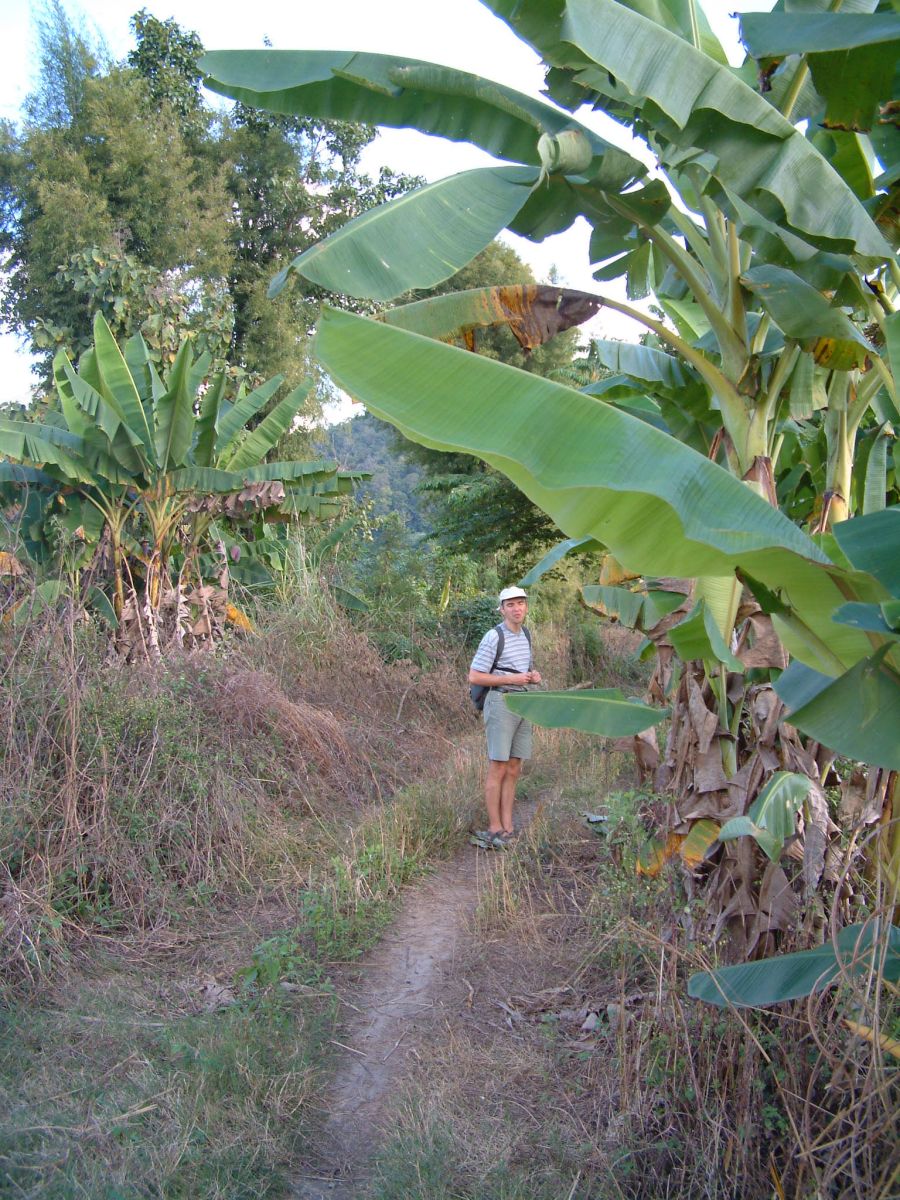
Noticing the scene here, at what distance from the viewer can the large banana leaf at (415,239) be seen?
268 centimetres

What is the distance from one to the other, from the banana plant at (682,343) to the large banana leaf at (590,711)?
13 millimetres

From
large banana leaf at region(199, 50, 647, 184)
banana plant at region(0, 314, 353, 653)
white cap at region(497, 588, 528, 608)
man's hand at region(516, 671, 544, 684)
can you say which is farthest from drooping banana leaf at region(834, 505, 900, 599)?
banana plant at region(0, 314, 353, 653)

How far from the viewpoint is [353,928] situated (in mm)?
5082

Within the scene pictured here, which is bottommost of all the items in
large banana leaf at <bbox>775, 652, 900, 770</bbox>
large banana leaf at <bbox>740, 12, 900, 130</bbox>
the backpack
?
the backpack

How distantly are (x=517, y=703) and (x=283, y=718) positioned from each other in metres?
3.97

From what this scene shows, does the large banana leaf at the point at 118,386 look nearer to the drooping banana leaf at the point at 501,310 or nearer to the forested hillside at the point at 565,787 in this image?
the forested hillside at the point at 565,787

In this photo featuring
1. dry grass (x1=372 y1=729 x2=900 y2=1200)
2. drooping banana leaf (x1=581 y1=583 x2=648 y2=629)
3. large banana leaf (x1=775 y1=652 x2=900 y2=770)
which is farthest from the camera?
drooping banana leaf (x1=581 y1=583 x2=648 y2=629)

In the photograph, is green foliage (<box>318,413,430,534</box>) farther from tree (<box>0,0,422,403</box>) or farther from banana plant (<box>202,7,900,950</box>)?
banana plant (<box>202,7,900,950</box>)

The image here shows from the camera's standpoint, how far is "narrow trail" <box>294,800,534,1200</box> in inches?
131

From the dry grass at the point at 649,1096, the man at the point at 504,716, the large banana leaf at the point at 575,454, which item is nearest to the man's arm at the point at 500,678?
the man at the point at 504,716

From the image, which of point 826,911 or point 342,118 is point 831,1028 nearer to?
point 826,911

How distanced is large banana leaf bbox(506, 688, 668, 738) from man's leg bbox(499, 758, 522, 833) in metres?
3.03

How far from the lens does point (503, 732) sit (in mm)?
6762

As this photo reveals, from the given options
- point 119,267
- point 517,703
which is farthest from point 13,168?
point 517,703
